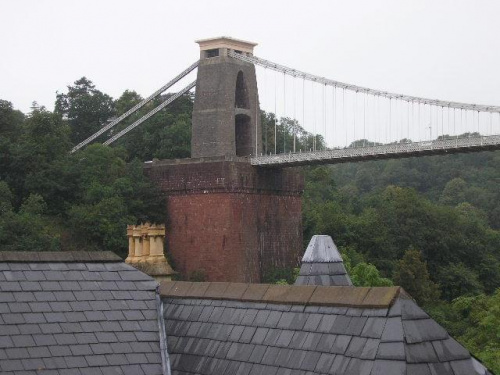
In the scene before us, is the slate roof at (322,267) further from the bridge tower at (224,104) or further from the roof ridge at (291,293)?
the bridge tower at (224,104)

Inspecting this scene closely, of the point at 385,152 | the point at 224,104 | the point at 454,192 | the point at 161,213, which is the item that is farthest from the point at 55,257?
the point at 454,192

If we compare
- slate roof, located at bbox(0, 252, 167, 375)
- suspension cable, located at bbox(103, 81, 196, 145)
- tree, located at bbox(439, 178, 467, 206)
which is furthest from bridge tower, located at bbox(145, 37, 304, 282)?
tree, located at bbox(439, 178, 467, 206)

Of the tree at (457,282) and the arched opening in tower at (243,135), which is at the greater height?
the arched opening in tower at (243,135)

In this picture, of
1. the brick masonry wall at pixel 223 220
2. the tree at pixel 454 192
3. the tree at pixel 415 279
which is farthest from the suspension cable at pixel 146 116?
the tree at pixel 454 192

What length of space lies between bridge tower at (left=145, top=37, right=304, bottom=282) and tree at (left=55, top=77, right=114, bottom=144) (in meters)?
15.3

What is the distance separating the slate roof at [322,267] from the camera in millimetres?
14094

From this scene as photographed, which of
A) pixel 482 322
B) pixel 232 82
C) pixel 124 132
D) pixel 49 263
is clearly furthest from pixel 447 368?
pixel 124 132

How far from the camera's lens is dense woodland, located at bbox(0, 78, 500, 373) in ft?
148

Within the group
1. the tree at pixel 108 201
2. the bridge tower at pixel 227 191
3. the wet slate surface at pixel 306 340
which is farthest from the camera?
the bridge tower at pixel 227 191

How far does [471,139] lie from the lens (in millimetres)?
46250

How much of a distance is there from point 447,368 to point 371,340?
562 mm

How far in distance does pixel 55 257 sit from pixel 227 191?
3683 cm

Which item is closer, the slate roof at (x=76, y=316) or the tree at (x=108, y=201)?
the slate roof at (x=76, y=316)

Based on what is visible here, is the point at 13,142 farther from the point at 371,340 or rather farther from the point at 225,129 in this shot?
the point at 371,340
